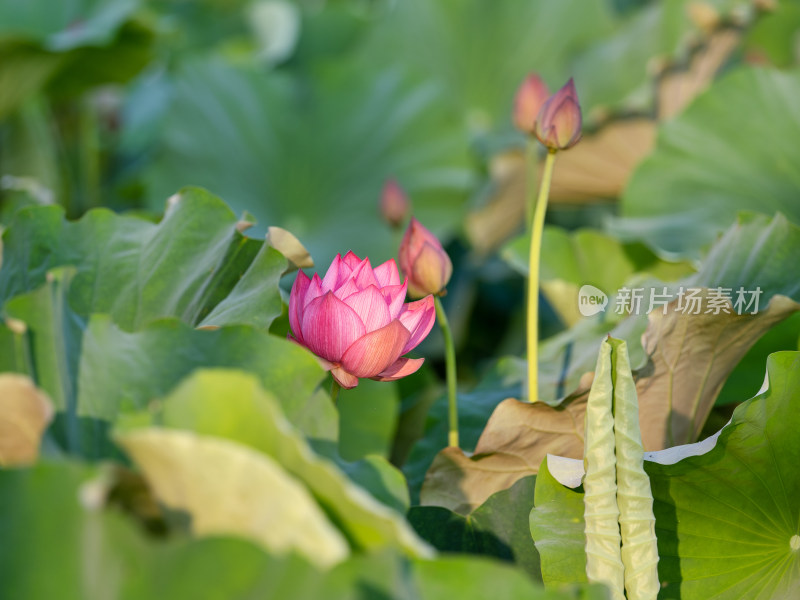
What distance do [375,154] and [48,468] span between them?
1541mm

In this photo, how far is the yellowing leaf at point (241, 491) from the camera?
0.37 meters

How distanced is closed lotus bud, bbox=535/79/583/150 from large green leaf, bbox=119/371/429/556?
40 cm

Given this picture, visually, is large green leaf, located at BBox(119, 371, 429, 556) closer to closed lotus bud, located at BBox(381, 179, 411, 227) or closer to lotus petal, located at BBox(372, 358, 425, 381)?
lotus petal, located at BBox(372, 358, 425, 381)

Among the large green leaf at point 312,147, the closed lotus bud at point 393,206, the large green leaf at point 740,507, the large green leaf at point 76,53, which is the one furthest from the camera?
the large green leaf at point 312,147

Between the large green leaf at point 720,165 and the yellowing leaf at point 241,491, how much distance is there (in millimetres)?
924

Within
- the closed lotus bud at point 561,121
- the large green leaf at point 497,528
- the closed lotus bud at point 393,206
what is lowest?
the large green leaf at point 497,528

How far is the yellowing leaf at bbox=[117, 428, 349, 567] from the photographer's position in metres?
0.37

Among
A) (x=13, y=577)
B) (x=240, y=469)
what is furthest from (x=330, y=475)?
(x=13, y=577)

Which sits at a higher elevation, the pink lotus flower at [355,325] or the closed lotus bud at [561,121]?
the closed lotus bud at [561,121]

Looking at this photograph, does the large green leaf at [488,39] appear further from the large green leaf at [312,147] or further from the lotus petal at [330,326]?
the lotus petal at [330,326]

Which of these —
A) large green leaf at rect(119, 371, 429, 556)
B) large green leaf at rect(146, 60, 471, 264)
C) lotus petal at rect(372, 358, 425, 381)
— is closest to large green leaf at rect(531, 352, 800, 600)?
lotus petal at rect(372, 358, 425, 381)

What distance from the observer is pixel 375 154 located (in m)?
1.85

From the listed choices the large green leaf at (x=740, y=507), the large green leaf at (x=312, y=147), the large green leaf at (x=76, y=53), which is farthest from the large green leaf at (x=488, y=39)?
the large green leaf at (x=740, y=507)

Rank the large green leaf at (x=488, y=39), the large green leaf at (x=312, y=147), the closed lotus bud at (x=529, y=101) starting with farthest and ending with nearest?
the large green leaf at (x=488, y=39) < the large green leaf at (x=312, y=147) < the closed lotus bud at (x=529, y=101)
